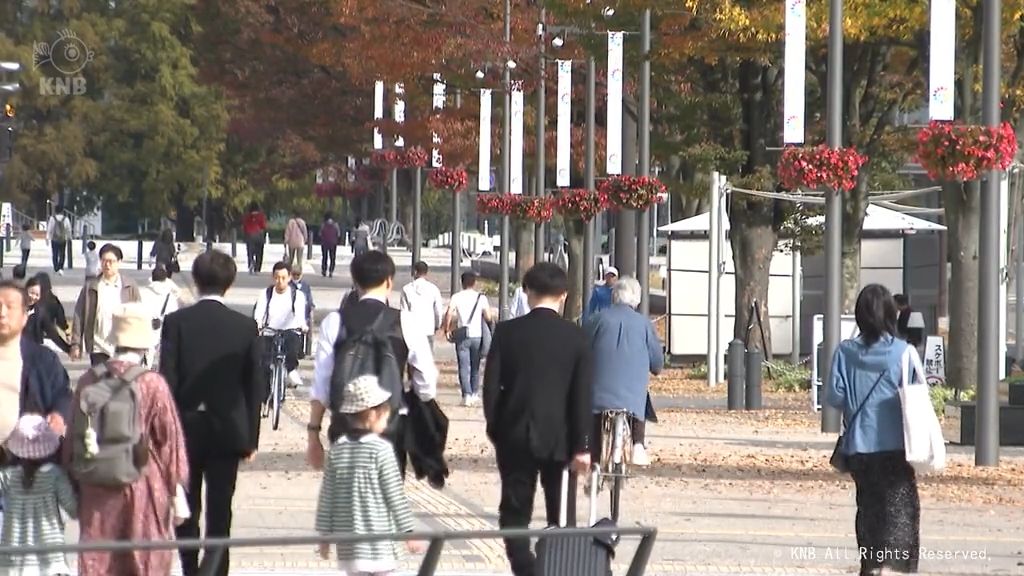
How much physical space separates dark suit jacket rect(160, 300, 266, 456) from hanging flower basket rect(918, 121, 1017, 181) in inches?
367

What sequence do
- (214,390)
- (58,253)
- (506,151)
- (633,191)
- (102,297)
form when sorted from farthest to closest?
(58,253), (506,151), (633,191), (102,297), (214,390)

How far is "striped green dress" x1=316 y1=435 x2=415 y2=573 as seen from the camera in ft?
28.9

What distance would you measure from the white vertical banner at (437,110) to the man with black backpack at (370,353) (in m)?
33.9

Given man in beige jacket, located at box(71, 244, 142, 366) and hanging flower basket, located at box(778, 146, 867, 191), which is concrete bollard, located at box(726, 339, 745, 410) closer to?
hanging flower basket, located at box(778, 146, 867, 191)

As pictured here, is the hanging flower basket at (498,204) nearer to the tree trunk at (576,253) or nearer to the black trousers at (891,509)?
the tree trunk at (576,253)

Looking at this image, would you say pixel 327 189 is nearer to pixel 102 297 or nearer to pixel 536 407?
pixel 102 297

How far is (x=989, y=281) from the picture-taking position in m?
18.5

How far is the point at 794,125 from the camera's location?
22766 mm

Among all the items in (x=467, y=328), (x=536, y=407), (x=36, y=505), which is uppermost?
(x=536, y=407)

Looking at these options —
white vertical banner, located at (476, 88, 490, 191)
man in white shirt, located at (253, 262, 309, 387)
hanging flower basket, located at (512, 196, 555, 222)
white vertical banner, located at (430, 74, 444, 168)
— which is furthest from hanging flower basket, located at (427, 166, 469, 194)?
man in white shirt, located at (253, 262, 309, 387)

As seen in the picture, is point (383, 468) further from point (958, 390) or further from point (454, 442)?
point (958, 390)

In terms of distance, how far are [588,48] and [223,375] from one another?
72.8ft

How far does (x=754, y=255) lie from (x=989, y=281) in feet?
47.2

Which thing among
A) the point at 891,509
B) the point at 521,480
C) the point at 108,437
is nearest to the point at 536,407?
the point at 521,480
